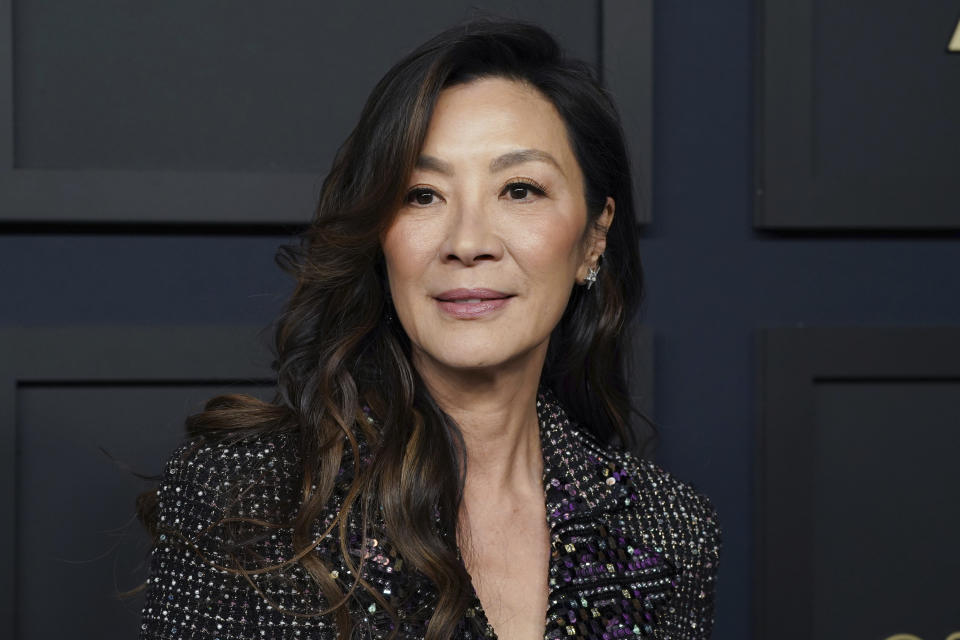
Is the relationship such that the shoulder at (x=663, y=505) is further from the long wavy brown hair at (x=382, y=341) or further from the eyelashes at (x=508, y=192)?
the eyelashes at (x=508, y=192)

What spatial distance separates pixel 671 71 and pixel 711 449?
2.10ft

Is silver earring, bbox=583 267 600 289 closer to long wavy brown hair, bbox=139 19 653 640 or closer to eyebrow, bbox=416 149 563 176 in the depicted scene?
long wavy brown hair, bbox=139 19 653 640

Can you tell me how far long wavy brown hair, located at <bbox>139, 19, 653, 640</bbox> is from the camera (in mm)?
1349

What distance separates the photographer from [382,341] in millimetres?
1536

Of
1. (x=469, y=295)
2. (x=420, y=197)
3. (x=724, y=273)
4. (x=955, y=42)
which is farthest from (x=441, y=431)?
→ (x=955, y=42)

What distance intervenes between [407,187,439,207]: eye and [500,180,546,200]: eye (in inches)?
3.6

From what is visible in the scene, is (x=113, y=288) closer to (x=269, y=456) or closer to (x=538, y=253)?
(x=269, y=456)

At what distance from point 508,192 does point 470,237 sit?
0.11 meters

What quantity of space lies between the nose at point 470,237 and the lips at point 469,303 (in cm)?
4

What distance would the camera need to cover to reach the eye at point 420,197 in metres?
1.44

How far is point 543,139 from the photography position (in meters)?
1.50

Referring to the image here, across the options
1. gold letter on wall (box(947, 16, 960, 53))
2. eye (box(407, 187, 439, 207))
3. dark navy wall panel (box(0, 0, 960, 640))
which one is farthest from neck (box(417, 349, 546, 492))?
gold letter on wall (box(947, 16, 960, 53))

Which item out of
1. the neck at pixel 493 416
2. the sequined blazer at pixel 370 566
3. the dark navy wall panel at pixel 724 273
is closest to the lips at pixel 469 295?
the neck at pixel 493 416

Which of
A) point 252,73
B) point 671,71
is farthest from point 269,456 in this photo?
point 671,71
